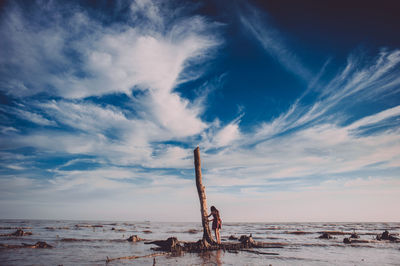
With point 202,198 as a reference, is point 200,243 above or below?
below

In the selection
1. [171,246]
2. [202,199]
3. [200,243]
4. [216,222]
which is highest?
[202,199]

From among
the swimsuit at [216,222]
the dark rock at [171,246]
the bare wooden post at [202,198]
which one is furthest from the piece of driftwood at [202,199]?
the dark rock at [171,246]

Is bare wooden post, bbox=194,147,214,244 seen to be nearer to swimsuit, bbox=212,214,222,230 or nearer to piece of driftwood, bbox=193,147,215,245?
piece of driftwood, bbox=193,147,215,245

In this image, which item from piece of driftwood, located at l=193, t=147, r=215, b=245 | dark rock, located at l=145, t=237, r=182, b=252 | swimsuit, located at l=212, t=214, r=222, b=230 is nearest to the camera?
dark rock, located at l=145, t=237, r=182, b=252

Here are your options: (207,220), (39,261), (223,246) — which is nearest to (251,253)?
(223,246)

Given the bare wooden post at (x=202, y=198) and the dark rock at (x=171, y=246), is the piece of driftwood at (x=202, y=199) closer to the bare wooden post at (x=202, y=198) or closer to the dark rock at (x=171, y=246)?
the bare wooden post at (x=202, y=198)

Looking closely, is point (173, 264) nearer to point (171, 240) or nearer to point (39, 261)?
point (171, 240)

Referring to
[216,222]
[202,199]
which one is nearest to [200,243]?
[216,222]

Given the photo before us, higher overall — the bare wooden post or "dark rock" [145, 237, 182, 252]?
the bare wooden post

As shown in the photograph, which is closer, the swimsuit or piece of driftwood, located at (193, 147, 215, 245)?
piece of driftwood, located at (193, 147, 215, 245)

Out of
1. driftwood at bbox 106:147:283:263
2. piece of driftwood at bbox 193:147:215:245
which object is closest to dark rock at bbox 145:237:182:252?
driftwood at bbox 106:147:283:263

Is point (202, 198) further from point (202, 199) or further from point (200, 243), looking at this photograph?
point (200, 243)

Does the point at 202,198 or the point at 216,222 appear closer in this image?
the point at 202,198

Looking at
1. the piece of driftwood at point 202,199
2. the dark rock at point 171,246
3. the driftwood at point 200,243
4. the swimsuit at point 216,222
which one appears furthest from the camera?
the swimsuit at point 216,222
